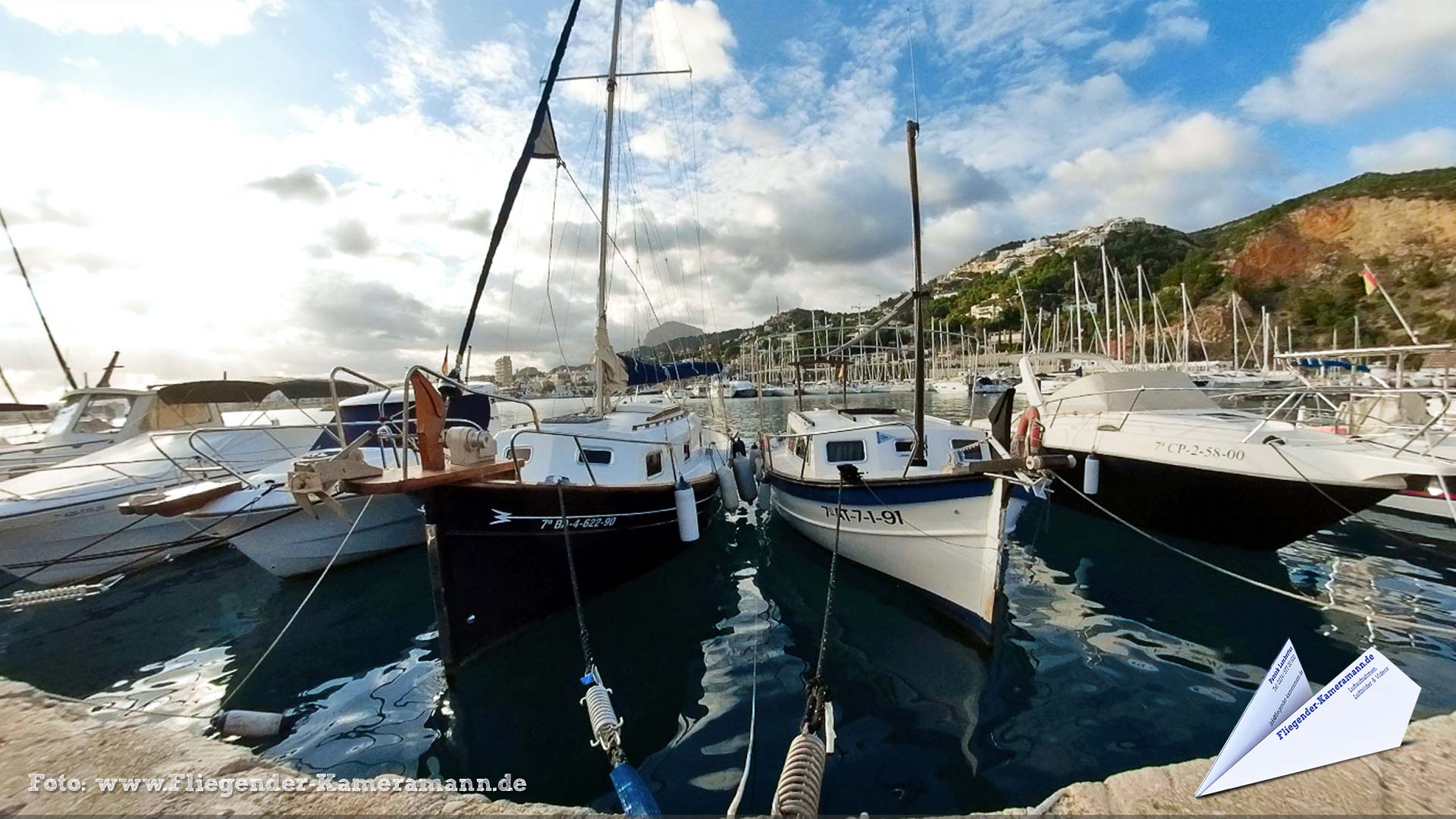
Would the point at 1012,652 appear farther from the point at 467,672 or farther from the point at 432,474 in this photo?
the point at 432,474

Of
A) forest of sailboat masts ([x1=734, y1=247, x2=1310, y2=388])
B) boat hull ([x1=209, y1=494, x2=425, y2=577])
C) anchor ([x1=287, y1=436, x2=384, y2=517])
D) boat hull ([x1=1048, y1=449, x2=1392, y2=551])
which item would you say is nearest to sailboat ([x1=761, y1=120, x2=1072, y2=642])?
boat hull ([x1=1048, y1=449, x2=1392, y2=551])

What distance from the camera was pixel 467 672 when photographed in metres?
6.52

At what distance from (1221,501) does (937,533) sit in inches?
227

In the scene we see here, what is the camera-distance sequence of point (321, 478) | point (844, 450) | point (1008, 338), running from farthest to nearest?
point (1008, 338), point (844, 450), point (321, 478)

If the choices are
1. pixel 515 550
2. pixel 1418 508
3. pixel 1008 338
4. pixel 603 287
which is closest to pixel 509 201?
pixel 603 287

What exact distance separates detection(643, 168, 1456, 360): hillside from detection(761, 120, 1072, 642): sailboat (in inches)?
1261

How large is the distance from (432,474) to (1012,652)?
22.6ft

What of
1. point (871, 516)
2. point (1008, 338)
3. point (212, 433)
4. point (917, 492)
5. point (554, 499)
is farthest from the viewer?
point (1008, 338)

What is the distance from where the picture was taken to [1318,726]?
10.5ft

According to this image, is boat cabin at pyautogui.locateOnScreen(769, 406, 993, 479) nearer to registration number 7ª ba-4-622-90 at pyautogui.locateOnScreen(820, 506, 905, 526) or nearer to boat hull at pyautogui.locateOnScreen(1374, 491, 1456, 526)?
registration number 7ª ba-4-622-90 at pyautogui.locateOnScreen(820, 506, 905, 526)

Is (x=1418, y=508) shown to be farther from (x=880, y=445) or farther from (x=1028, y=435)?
(x=880, y=445)

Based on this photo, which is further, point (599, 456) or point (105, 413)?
point (105, 413)

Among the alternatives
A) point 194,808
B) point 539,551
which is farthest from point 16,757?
point 539,551

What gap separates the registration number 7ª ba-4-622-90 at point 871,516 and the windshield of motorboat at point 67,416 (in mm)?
19116
